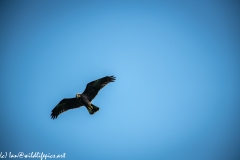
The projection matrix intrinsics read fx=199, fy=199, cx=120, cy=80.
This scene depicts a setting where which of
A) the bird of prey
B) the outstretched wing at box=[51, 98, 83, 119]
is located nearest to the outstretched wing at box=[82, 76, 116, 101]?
the bird of prey

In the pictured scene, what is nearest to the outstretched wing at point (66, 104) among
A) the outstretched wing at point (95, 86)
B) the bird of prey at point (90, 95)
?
the bird of prey at point (90, 95)

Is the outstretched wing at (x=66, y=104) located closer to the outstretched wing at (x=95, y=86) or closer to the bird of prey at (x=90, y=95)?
the bird of prey at (x=90, y=95)

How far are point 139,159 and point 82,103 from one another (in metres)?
28.1

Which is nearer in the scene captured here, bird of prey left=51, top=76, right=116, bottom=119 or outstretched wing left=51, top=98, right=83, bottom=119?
bird of prey left=51, top=76, right=116, bottom=119

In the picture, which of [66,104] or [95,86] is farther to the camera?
[66,104]

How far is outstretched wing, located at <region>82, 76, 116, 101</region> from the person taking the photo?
1106 cm

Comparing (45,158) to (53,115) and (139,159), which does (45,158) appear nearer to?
(53,115)

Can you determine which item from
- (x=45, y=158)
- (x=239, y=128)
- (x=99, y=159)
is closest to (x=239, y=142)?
(x=239, y=128)

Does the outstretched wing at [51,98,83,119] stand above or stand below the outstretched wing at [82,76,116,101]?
below

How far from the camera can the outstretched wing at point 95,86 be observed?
1106cm

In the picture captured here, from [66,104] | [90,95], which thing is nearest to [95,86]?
[90,95]

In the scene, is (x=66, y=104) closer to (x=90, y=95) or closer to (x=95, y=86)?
(x=90, y=95)

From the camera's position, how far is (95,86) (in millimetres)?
11211

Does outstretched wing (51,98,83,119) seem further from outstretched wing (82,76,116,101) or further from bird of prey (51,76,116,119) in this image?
outstretched wing (82,76,116,101)
